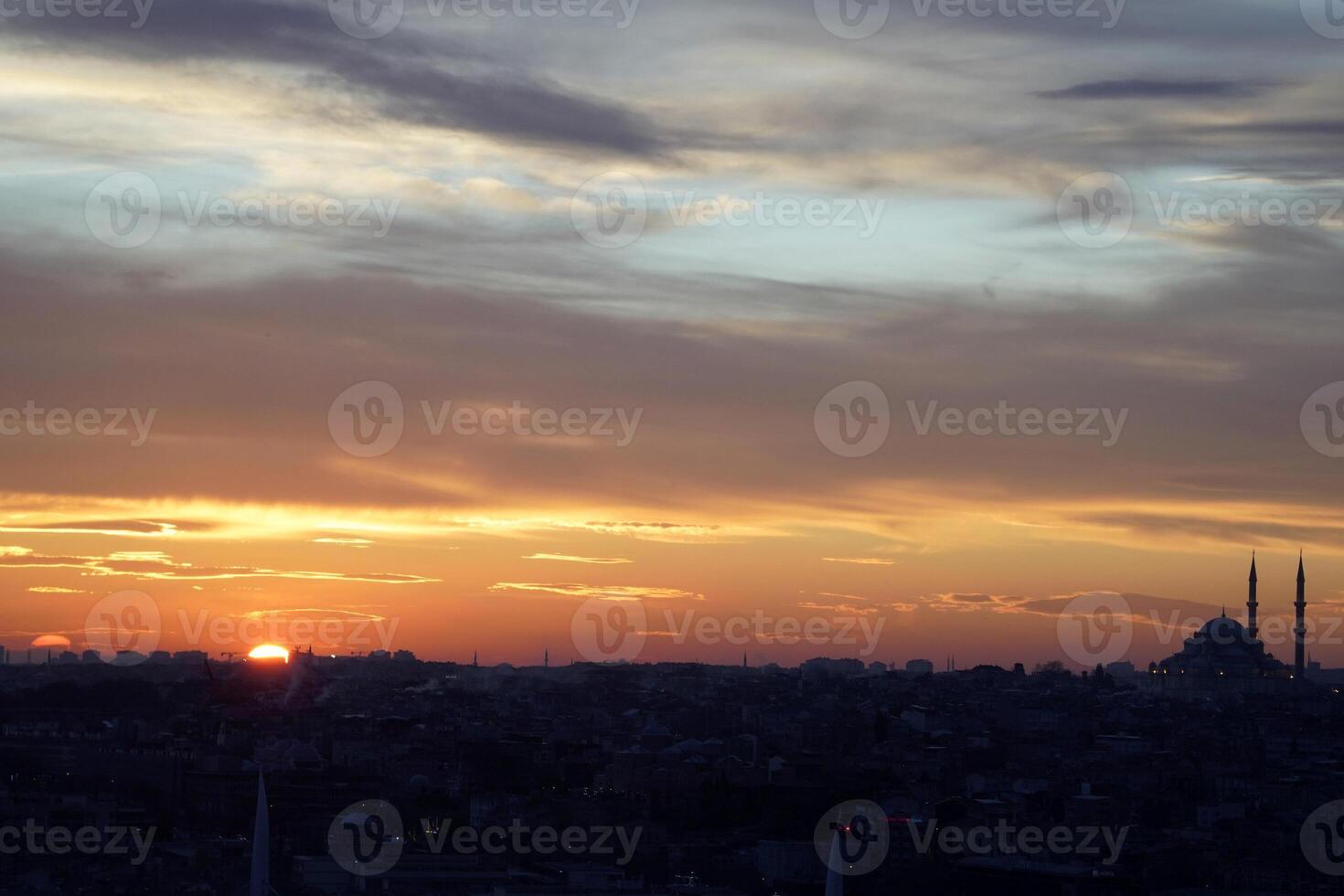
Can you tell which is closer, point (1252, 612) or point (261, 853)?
point (261, 853)

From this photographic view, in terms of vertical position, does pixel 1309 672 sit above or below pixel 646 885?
above

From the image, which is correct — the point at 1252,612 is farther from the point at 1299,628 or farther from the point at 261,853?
the point at 261,853

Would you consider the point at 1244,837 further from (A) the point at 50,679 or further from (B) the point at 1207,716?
(A) the point at 50,679

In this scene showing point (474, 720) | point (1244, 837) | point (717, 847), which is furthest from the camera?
point (474, 720)

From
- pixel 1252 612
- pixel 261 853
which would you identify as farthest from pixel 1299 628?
pixel 261 853

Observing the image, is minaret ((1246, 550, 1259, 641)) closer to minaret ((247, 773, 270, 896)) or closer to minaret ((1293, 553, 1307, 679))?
minaret ((1293, 553, 1307, 679))

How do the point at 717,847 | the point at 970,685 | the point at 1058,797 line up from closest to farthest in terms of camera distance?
the point at 717,847
the point at 1058,797
the point at 970,685

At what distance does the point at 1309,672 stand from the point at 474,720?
99.7 meters

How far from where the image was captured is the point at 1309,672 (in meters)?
186

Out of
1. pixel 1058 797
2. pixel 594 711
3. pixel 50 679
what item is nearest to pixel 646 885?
pixel 1058 797

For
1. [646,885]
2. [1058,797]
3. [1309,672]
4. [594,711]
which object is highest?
[1309,672]

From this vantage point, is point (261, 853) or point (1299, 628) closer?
point (261, 853)

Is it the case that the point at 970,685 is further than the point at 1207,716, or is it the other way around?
the point at 970,685

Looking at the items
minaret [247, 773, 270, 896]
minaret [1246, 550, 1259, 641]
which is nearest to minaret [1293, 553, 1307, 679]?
minaret [1246, 550, 1259, 641]
